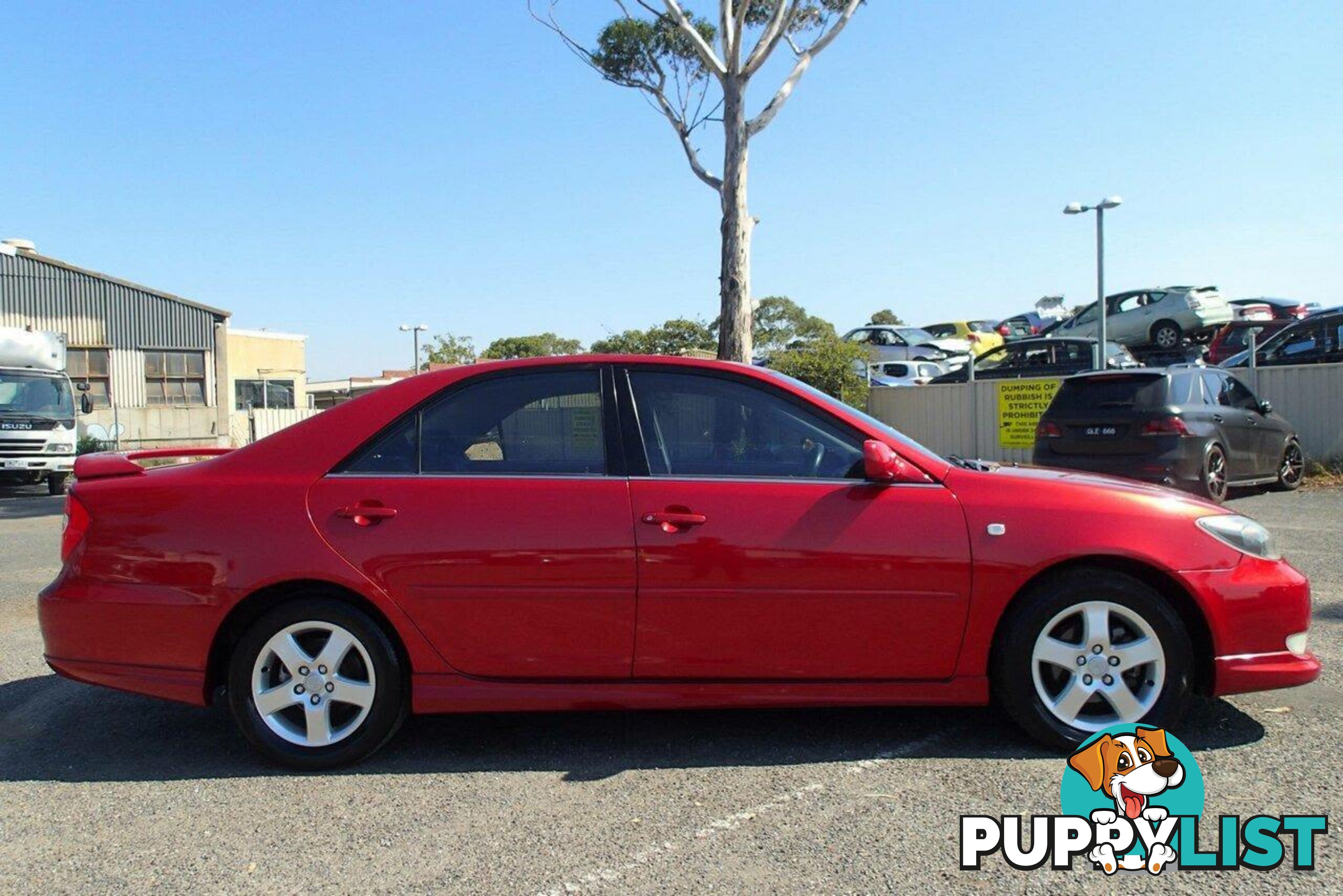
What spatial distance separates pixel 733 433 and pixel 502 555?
100cm

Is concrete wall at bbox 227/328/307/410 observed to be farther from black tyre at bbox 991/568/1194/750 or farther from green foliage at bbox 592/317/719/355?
black tyre at bbox 991/568/1194/750

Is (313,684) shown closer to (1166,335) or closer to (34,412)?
(34,412)

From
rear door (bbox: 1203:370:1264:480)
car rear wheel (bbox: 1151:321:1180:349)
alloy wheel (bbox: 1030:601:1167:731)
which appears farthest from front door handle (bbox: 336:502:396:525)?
car rear wheel (bbox: 1151:321:1180:349)

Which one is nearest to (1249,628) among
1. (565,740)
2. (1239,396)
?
(565,740)

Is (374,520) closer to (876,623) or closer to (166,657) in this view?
(166,657)

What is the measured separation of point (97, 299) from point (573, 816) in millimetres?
31370

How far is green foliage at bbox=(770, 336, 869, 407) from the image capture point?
20.1 m

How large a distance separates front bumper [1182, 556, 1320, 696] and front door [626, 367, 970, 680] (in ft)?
3.07

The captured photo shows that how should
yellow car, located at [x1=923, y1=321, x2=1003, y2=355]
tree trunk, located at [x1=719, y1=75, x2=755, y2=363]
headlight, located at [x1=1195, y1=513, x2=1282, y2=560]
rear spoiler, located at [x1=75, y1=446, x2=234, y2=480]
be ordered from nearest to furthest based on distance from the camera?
1. headlight, located at [x1=1195, y1=513, x2=1282, y2=560]
2. rear spoiler, located at [x1=75, y1=446, x2=234, y2=480]
3. tree trunk, located at [x1=719, y1=75, x2=755, y2=363]
4. yellow car, located at [x1=923, y1=321, x2=1003, y2=355]

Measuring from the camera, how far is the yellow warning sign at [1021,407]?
1675 cm

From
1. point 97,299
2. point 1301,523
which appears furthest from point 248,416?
point 1301,523

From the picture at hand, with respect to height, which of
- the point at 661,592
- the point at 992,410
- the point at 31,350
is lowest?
the point at 661,592

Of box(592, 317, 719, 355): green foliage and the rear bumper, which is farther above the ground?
box(592, 317, 719, 355): green foliage

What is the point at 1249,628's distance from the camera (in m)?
3.77
